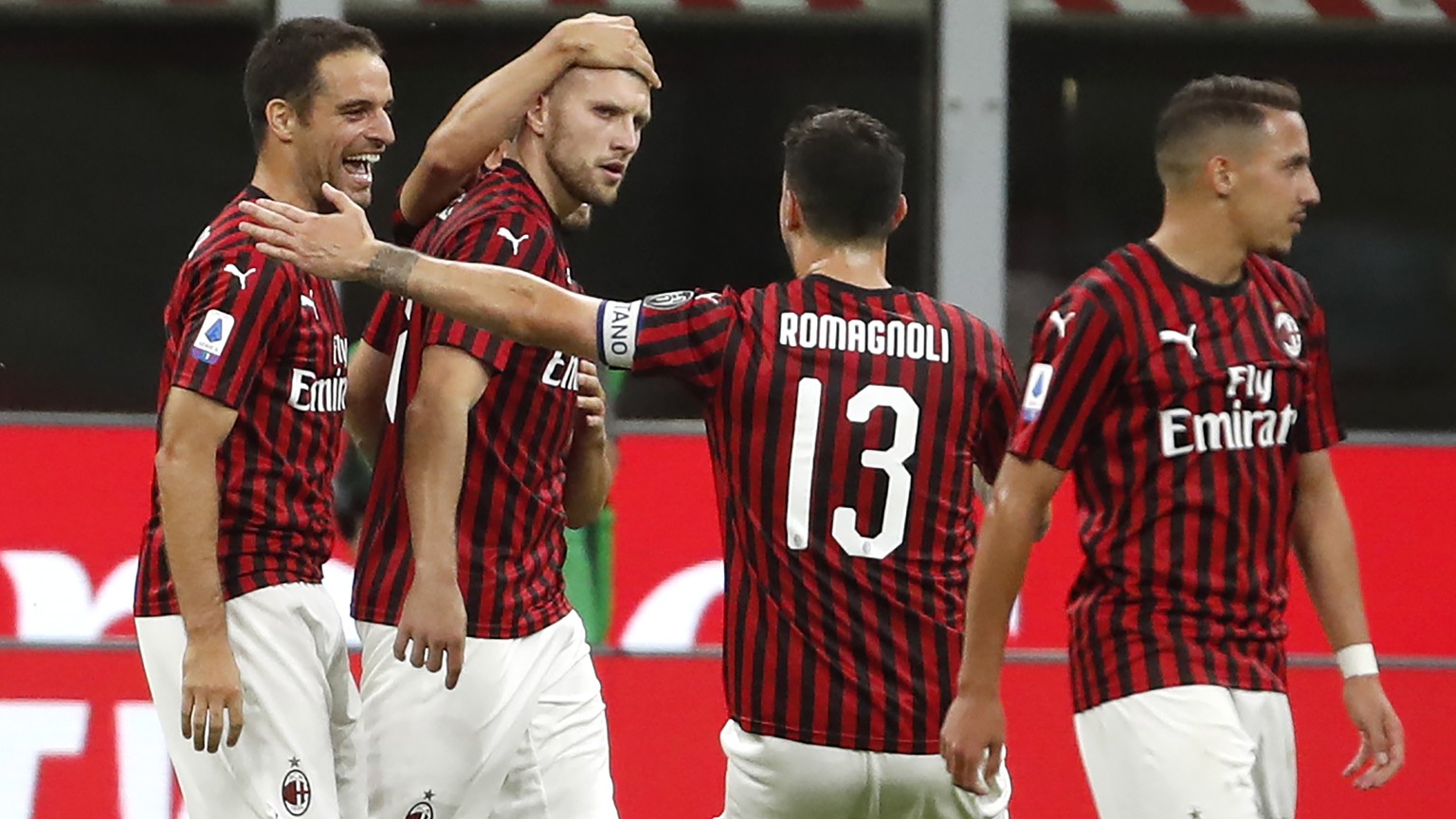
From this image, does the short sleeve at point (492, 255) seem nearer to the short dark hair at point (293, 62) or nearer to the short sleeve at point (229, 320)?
the short sleeve at point (229, 320)

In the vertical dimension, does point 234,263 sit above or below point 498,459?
above

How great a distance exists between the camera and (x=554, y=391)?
172 inches

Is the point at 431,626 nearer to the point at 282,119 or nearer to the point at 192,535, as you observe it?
the point at 192,535

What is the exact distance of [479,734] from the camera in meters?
4.25

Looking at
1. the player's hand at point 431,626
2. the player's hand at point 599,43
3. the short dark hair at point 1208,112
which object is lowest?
the player's hand at point 431,626

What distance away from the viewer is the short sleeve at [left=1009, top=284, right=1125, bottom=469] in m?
3.77

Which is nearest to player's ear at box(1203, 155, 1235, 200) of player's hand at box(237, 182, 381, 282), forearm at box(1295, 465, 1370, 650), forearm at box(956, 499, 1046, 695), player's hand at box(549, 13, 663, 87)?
forearm at box(1295, 465, 1370, 650)

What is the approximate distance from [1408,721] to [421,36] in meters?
3.57

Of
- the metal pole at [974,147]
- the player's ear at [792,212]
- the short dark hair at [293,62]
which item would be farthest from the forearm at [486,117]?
the metal pole at [974,147]

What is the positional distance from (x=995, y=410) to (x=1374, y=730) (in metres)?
0.90

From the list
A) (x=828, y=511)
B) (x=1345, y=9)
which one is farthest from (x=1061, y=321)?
(x=1345, y=9)

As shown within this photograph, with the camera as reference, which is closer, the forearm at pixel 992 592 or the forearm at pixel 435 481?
the forearm at pixel 992 592

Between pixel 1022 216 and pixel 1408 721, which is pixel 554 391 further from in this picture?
pixel 1408 721

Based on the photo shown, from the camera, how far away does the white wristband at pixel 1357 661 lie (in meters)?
4.06
